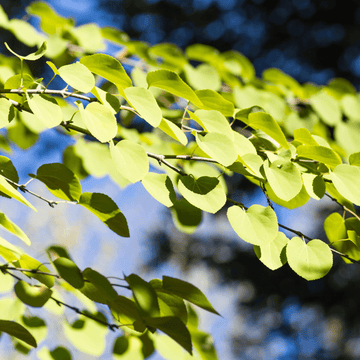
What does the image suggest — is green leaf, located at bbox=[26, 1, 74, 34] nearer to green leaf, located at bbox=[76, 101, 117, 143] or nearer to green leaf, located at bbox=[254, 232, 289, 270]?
green leaf, located at bbox=[76, 101, 117, 143]

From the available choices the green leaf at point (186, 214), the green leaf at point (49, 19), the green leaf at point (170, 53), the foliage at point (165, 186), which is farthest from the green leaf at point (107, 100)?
the green leaf at point (49, 19)

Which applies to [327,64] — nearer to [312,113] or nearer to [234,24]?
[234,24]

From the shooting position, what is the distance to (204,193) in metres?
0.43

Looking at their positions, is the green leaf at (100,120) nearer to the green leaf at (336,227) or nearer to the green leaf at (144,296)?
the green leaf at (144,296)

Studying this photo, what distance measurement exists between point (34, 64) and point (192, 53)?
805 millimetres

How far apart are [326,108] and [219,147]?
85 cm

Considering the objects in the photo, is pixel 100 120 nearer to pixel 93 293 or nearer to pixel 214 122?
pixel 214 122

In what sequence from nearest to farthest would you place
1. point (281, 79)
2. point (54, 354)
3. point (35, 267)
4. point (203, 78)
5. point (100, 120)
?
point (100, 120) → point (35, 267) → point (54, 354) → point (203, 78) → point (281, 79)

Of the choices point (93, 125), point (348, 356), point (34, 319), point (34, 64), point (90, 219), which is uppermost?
point (93, 125)

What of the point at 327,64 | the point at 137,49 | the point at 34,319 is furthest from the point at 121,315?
the point at 327,64

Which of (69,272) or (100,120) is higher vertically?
(100,120)

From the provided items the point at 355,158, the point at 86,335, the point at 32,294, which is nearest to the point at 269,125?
the point at 355,158

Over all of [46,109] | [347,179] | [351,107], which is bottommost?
[46,109]

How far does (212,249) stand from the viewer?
4559 mm
